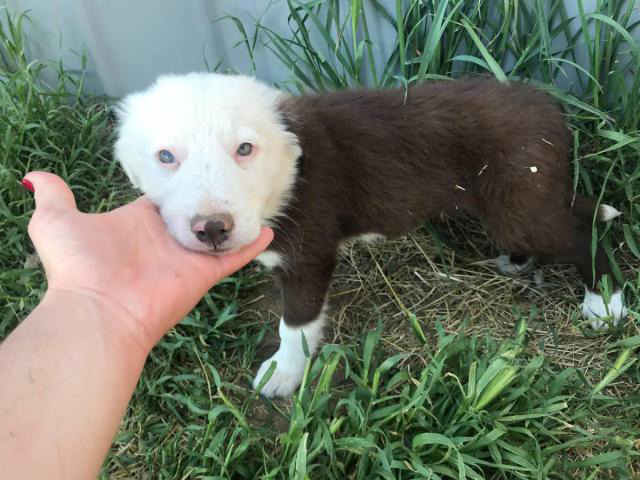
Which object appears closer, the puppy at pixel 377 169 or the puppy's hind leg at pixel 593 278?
the puppy at pixel 377 169

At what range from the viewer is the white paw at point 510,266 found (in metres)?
3.19

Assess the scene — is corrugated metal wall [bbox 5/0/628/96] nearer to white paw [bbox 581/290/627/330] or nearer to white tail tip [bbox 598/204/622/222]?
white tail tip [bbox 598/204/622/222]

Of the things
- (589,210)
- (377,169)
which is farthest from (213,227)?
(589,210)

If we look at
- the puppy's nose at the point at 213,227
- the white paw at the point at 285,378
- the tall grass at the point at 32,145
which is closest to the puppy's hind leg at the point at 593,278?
the white paw at the point at 285,378

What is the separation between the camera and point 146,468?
8.09 ft

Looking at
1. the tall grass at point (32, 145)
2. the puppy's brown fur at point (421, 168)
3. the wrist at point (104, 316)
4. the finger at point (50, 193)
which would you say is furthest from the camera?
the tall grass at point (32, 145)

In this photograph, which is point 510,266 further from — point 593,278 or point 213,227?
point 213,227

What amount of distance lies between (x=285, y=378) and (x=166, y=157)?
1.19m

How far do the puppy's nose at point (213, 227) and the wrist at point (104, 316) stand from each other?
35cm

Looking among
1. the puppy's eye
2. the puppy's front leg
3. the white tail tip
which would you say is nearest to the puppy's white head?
the puppy's eye

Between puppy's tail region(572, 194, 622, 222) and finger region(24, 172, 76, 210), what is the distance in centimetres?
226

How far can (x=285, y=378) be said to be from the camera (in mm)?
2705

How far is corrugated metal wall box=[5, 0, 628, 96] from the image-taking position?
3660mm

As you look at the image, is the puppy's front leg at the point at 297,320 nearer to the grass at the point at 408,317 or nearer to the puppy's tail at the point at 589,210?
the grass at the point at 408,317
